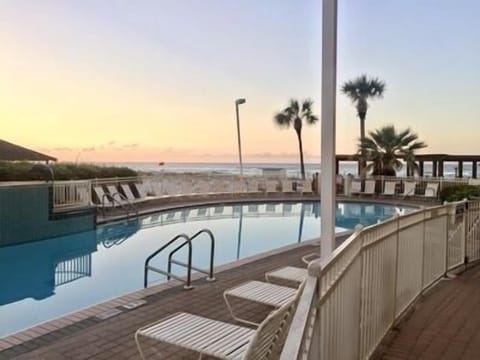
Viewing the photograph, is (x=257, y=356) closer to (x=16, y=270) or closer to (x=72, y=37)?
(x=16, y=270)

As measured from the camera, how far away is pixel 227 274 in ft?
18.8

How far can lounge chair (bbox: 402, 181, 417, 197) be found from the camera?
16.3 m

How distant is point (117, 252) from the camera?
338 inches

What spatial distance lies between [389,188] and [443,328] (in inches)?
553

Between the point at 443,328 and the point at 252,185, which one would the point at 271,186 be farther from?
the point at 443,328

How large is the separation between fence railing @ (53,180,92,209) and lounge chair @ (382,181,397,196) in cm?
1130

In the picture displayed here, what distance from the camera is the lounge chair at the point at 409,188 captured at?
16344 mm

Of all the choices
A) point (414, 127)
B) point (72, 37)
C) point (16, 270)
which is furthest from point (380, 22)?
point (16, 270)

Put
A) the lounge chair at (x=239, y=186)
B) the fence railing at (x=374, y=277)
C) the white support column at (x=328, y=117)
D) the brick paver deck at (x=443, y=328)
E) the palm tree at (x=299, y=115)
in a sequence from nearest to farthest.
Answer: the fence railing at (x=374, y=277) < the brick paver deck at (x=443, y=328) < the white support column at (x=328, y=117) < the lounge chair at (x=239, y=186) < the palm tree at (x=299, y=115)

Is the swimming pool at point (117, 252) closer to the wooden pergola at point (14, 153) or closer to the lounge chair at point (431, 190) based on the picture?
the lounge chair at point (431, 190)

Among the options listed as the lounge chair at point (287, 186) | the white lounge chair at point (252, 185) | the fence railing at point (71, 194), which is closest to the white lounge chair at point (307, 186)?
the lounge chair at point (287, 186)

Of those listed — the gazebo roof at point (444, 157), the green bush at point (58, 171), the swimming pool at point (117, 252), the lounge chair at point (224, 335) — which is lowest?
the swimming pool at point (117, 252)

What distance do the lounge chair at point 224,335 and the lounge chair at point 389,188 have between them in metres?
14.9

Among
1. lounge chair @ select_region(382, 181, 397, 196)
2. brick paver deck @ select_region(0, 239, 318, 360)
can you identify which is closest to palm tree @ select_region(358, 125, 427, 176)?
lounge chair @ select_region(382, 181, 397, 196)
